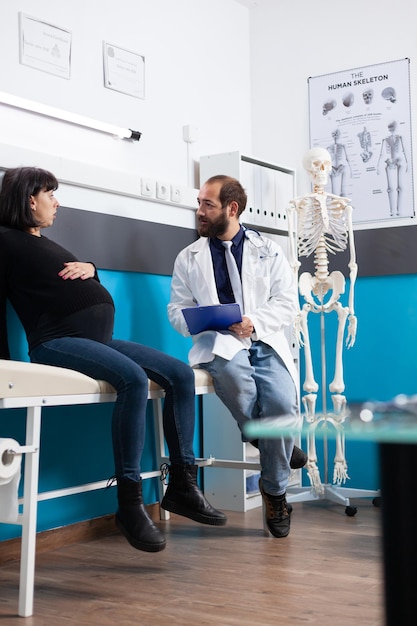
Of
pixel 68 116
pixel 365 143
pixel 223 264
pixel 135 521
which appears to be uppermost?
pixel 365 143

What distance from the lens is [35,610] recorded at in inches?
81.0

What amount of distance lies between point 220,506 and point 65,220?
1479 millimetres

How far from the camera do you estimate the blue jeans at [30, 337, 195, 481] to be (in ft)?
7.77

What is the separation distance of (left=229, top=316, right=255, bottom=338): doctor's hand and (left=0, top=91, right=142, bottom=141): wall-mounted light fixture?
93 centimetres

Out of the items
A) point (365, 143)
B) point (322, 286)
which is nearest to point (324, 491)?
point (322, 286)

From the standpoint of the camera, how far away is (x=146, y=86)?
3449mm

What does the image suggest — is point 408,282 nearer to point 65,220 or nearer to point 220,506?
point 220,506

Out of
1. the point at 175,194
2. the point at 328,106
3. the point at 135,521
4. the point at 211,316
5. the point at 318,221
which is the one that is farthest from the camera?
the point at 328,106

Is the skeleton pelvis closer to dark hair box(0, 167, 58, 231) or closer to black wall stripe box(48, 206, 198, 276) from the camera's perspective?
black wall stripe box(48, 206, 198, 276)

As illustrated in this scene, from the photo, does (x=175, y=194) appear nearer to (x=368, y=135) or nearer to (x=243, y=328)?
(x=243, y=328)

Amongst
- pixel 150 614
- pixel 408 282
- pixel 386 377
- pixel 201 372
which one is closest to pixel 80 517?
pixel 201 372

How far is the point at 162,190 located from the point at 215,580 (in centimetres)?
168

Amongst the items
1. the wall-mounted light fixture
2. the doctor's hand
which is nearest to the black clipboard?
the doctor's hand

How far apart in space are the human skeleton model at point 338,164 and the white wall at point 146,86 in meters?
0.47
